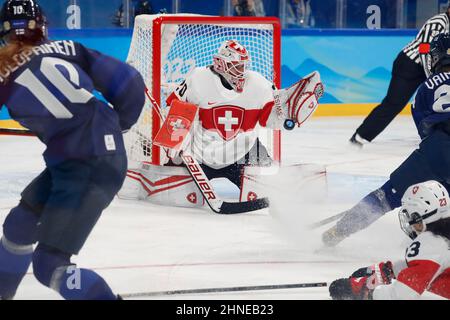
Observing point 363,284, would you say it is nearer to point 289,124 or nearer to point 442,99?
point 442,99

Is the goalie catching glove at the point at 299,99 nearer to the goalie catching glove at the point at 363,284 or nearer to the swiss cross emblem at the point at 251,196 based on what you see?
the swiss cross emblem at the point at 251,196

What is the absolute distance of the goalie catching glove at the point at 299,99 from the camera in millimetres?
5809

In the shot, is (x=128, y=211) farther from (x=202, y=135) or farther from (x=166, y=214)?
(x=202, y=135)

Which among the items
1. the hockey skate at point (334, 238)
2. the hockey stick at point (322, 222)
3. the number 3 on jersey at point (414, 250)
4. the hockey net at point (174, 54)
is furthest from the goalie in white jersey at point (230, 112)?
the number 3 on jersey at point (414, 250)

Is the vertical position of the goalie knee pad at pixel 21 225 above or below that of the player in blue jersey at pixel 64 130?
below

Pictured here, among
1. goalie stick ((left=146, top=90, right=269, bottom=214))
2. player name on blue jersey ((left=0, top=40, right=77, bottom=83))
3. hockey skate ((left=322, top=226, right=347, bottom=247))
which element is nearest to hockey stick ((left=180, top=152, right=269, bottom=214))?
goalie stick ((left=146, top=90, right=269, bottom=214))

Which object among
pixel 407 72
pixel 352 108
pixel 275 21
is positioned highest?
pixel 275 21

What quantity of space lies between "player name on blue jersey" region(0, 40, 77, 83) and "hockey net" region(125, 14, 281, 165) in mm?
2808

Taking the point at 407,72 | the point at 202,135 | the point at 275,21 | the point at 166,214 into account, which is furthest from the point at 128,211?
the point at 407,72

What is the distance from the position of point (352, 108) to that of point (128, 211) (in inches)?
207

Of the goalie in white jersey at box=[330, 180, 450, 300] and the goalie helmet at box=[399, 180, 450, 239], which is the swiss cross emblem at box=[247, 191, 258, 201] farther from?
the goalie helmet at box=[399, 180, 450, 239]

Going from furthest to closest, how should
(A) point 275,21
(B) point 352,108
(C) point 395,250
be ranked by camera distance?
(B) point 352,108, (A) point 275,21, (C) point 395,250

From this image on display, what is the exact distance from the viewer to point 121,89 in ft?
10.2
